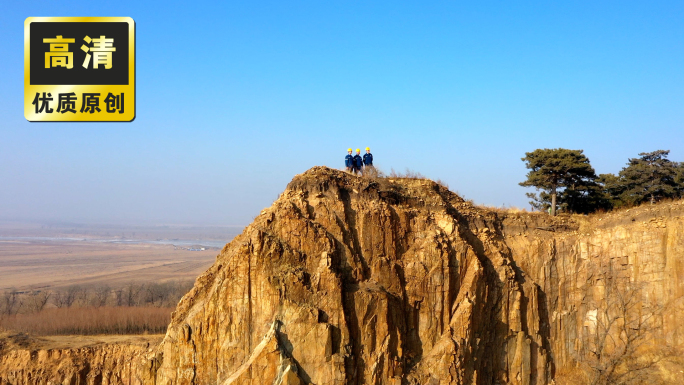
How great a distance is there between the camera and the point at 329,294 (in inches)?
683

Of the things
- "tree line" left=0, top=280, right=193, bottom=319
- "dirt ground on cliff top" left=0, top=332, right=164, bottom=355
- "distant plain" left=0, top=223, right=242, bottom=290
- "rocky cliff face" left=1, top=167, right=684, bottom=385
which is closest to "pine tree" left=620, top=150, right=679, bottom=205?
"rocky cliff face" left=1, top=167, right=684, bottom=385

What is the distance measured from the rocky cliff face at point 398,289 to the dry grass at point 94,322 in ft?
59.3

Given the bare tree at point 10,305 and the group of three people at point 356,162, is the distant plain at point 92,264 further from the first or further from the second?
the group of three people at point 356,162

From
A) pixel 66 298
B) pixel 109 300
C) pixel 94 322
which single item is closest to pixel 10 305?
pixel 66 298

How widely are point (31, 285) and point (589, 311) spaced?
90.6 m

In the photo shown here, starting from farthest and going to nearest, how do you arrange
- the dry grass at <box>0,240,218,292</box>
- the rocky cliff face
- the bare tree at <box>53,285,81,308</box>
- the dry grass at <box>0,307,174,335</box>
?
the dry grass at <box>0,240,218,292</box> → the bare tree at <box>53,285,81,308</box> → the dry grass at <box>0,307,174,335</box> → the rocky cliff face

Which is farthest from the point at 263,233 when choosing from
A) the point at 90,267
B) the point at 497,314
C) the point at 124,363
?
the point at 90,267

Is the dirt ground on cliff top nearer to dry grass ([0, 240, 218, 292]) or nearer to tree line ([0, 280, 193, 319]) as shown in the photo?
tree line ([0, 280, 193, 319])

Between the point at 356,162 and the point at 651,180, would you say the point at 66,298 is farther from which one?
the point at 651,180

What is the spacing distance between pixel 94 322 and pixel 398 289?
27.2 metres

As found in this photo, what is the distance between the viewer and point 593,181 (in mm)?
31859

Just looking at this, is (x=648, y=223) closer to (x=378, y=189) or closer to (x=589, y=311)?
(x=589, y=311)

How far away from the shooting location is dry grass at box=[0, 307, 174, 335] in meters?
35.3

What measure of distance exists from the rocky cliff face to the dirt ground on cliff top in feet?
23.7
